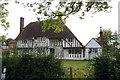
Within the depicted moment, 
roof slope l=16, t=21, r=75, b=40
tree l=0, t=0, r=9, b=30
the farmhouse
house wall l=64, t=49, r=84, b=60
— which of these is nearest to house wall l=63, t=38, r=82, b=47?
the farmhouse

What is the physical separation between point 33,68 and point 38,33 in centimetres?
1196

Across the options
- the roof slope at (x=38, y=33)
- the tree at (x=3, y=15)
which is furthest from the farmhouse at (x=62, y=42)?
the tree at (x=3, y=15)

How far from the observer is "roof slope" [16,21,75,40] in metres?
14.2

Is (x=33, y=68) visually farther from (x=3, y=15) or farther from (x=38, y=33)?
(x=38, y=33)

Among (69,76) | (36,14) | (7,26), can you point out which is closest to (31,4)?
(36,14)

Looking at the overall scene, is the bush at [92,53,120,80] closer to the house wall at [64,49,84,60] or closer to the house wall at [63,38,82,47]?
the house wall at [64,49,84,60]

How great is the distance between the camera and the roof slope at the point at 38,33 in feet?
46.5

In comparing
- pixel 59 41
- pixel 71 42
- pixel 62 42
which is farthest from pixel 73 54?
pixel 59 41

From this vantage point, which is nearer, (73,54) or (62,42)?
(73,54)

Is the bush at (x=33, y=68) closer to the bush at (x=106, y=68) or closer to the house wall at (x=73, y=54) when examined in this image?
the bush at (x=106, y=68)

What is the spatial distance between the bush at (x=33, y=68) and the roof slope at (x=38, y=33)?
10525 mm

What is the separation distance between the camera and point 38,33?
15.1m

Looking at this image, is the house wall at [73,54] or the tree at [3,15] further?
the house wall at [73,54]

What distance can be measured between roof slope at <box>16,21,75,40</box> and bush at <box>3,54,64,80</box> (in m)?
10.5
